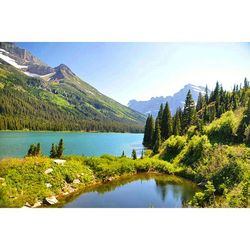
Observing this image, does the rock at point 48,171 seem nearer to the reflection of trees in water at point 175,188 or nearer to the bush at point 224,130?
the reflection of trees in water at point 175,188

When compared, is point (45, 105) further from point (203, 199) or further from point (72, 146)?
point (203, 199)

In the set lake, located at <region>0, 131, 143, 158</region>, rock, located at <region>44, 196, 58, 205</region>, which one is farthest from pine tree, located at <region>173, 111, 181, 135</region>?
rock, located at <region>44, 196, 58, 205</region>

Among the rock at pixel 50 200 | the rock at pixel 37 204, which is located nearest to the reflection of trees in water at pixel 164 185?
the rock at pixel 50 200

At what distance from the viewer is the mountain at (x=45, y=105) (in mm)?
103625

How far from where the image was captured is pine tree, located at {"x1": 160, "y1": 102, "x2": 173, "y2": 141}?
3822 cm

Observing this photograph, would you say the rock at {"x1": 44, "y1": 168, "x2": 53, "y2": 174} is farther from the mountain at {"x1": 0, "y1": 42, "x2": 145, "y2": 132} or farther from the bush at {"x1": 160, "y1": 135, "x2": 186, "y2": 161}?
the mountain at {"x1": 0, "y1": 42, "x2": 145, "y2": 132}

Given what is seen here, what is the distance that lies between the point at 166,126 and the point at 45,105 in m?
107

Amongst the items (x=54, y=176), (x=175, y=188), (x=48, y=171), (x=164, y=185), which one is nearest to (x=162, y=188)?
(x=175, y=188)

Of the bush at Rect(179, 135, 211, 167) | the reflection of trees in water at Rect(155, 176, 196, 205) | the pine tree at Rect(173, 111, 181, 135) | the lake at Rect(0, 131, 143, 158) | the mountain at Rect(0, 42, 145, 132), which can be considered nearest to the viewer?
the reflection of trees in water at Rect(155, 176, 196, 205)

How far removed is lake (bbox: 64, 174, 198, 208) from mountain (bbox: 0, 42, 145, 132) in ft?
211

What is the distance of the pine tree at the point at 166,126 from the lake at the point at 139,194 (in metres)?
16.4
